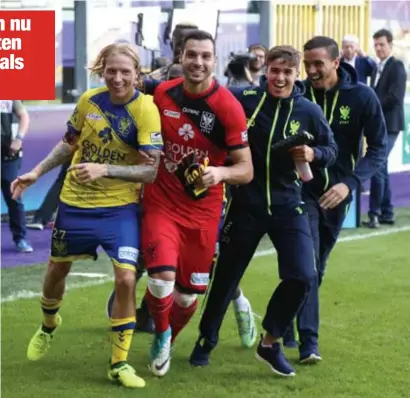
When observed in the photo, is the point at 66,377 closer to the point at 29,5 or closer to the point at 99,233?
the point at 99,233

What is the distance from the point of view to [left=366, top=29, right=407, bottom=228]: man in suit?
42.7 ft

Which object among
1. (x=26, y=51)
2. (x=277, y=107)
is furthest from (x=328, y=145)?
(x=26, y=51)

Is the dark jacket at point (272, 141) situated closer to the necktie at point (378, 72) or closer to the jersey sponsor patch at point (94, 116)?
the jersey sponsor patch at point (94, 116)

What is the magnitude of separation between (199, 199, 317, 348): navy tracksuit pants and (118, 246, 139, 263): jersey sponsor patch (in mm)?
629

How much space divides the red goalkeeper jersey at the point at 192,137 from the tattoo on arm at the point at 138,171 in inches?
7.8

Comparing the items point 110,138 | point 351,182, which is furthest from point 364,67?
point 110,138

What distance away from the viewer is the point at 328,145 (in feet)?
21.1

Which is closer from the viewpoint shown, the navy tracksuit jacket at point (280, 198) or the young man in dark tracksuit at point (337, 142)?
the navy tracksuit jacket at point (280, 198)

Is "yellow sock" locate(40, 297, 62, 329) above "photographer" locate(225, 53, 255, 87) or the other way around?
the other way around

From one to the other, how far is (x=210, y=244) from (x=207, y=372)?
0.75 m

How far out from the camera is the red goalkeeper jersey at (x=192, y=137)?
6117mm

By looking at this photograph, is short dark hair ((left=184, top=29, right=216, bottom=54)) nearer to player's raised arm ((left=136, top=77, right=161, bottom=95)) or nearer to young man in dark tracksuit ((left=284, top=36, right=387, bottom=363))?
player's raised arm ((left=136, top=77, right=161, bottom=95))

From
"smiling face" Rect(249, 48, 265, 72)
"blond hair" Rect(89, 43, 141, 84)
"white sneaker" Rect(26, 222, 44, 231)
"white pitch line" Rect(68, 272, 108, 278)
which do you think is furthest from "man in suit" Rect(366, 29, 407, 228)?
"blond hair" Rect(89, 43, 141, 84)

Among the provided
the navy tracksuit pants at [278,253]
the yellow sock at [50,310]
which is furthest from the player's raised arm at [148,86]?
the yellow sock at [50,310]
